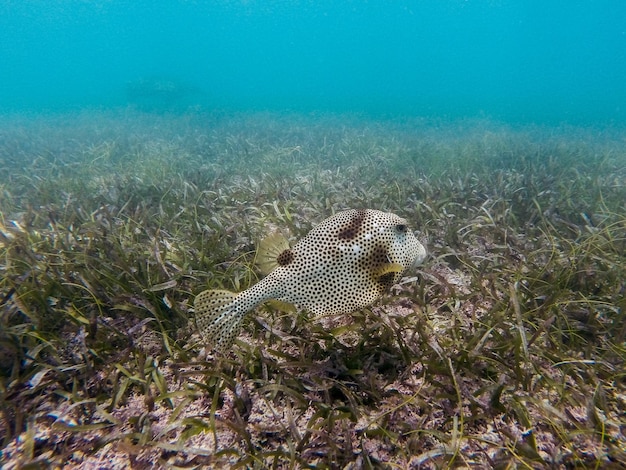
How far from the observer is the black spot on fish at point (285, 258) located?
2.75 m

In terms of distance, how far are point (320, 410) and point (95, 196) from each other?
6.78 metres

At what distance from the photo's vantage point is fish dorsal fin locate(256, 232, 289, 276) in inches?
113

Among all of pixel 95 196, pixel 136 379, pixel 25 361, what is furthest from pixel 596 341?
pixel 95 196

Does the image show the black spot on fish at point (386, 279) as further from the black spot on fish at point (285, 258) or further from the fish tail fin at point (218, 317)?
the fish tail fin at point (218, 317)

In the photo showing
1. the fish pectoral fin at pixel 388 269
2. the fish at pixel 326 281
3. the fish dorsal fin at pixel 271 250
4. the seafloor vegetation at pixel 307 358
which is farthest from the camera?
the fish dorsal fin at pixel 271 250

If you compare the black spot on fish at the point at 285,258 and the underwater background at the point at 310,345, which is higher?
the black spot on fish at the point at 285,258

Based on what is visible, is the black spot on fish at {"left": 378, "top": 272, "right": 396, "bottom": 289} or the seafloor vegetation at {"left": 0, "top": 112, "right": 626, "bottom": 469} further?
the black spot on fish at {"left": 378, "top": 272, "right": 396, "bottom": 289}

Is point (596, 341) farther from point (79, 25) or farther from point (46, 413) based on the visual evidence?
point (79, 25)

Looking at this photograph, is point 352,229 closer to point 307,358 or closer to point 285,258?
point 285,258

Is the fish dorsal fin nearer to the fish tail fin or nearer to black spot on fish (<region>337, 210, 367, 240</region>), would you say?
the fish tail fin

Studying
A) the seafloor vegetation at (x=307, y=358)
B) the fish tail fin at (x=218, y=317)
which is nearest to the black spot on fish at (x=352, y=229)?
the seafloor vegetation at (x=307, y=358)

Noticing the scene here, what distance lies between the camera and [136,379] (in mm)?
2686

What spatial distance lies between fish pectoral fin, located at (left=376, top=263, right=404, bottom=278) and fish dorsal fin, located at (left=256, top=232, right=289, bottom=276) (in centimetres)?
81

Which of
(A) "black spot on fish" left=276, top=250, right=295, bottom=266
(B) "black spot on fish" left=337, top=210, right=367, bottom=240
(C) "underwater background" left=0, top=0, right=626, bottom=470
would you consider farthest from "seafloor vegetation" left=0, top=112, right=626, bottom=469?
(B) "black spot on fish" left=337, top=210, right=367, bottom=240
